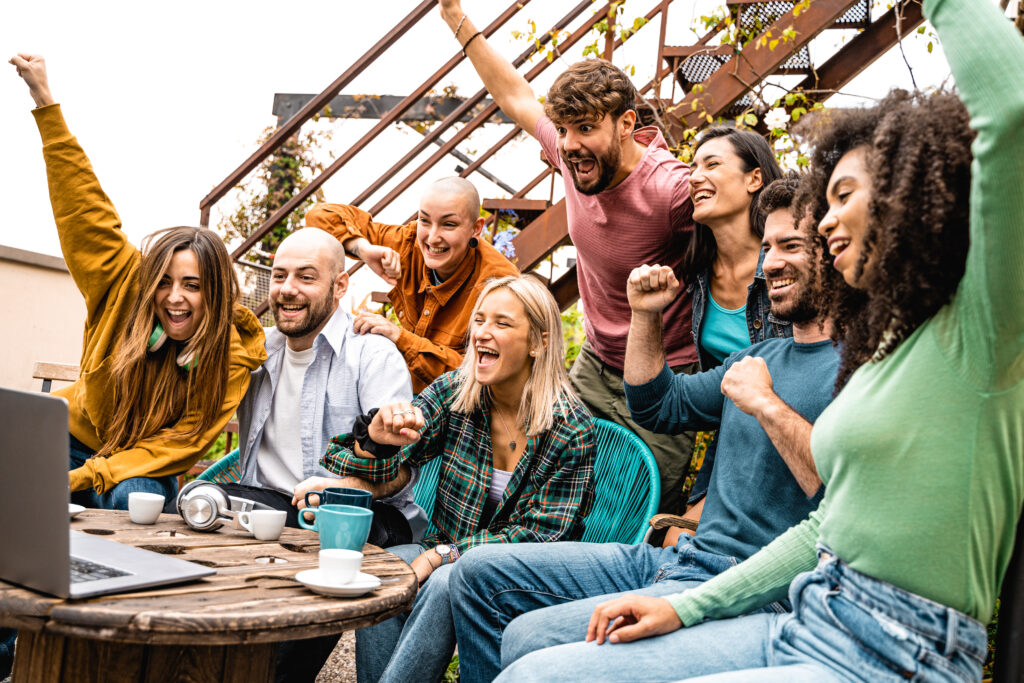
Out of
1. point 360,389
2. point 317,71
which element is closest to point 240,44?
point 317,71

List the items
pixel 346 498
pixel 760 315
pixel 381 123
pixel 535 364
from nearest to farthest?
pixel 346 498 → pixel 760 315 → pixel 535 364 → pixel 381 123

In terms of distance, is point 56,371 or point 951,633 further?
point 56,371

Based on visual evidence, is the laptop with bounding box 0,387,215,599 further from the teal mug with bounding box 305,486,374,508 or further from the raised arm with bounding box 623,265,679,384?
the raised arm with bounding box 623,265,679,384

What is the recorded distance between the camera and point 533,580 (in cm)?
213

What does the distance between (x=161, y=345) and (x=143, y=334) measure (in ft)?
0.24

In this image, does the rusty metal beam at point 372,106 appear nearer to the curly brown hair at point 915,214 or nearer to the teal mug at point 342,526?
the teal mug at point 342,526

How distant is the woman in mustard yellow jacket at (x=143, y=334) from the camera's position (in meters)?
2.75

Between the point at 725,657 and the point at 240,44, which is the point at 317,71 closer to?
the point at 240,44

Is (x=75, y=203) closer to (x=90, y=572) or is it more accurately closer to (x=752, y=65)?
(x=90, y=572)

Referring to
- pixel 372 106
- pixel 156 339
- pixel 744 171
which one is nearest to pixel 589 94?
pixel 744 171

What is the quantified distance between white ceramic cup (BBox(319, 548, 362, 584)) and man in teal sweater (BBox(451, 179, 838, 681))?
0.54 m

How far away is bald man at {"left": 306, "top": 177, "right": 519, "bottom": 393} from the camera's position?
3.30 m

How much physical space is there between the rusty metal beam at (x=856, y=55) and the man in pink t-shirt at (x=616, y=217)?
1835mm

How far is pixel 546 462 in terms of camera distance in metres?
2.49
